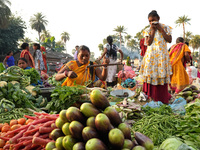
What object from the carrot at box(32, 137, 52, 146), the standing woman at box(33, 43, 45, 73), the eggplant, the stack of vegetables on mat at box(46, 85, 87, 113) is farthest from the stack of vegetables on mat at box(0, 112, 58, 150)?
the standing woman at box(33, 43, 45, 73)

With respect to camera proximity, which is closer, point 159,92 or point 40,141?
point 40,141

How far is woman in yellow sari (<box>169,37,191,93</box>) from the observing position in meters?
5.27

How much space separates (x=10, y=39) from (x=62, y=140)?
960 inches

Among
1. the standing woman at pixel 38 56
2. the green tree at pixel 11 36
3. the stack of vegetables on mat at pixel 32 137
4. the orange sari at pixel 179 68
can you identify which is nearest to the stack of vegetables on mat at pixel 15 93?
the stack of vegetables on mat at pixel 32 137

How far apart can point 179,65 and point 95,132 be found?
5.20m

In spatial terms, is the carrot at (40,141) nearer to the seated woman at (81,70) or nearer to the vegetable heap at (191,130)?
the vegetable heap at (191,130)

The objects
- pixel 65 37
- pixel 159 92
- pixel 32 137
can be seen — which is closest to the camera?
pixel 32 137

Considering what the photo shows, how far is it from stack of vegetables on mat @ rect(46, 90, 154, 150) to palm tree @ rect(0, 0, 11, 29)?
24.0 meters

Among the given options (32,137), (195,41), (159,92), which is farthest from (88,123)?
(195,41)

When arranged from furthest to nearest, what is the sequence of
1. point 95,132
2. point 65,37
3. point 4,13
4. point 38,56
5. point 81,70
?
point 65,37 < point 4,13 < point 38,56 < point 81,70 < point 95,132

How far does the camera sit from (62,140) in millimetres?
1083

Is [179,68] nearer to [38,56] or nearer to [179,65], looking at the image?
[179,65]

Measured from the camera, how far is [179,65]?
5336mm

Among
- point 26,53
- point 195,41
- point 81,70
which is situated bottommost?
point 81,70
